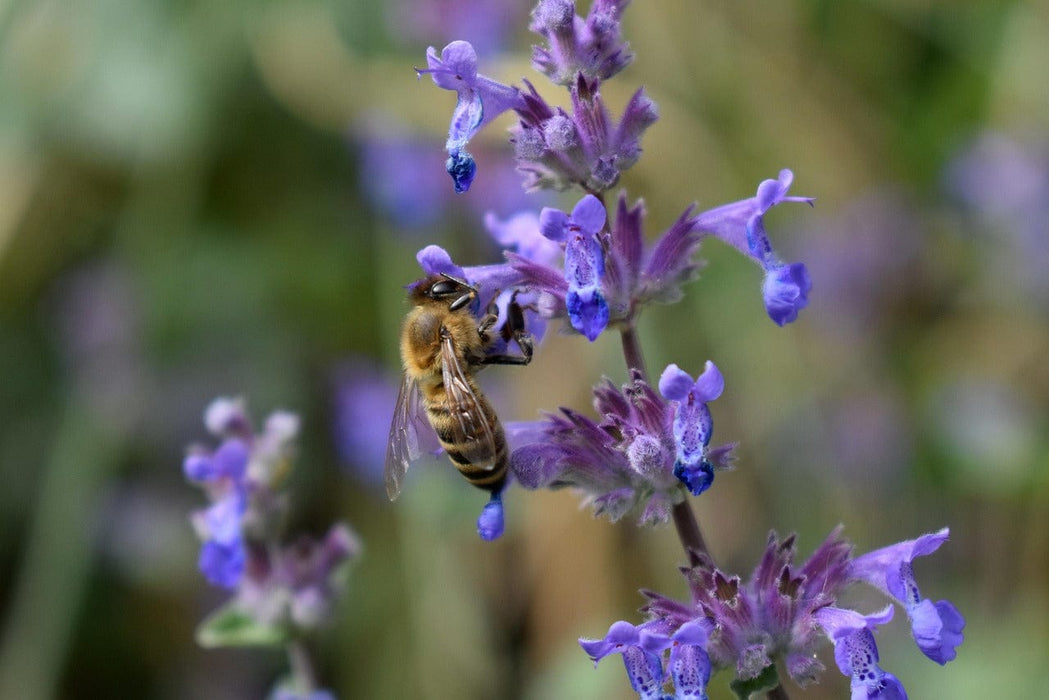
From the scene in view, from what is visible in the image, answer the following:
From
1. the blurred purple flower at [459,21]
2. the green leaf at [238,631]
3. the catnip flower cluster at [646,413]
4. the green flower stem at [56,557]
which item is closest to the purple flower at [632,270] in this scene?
the catnip flower cluster at [646,413]

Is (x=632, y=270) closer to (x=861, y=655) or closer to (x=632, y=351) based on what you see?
(x=632, y=351)

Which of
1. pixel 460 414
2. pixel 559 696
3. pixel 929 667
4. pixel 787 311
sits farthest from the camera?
pixel 929 667

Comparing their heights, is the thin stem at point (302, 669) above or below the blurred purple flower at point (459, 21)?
below

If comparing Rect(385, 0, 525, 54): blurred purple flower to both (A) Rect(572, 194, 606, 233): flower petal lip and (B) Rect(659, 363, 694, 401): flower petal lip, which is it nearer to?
(A) Rect(572, 194, 606, 233): flower petal lip

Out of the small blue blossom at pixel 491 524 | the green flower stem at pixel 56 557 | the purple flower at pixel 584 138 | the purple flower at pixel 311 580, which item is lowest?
the small blue blossom at pixel 491 524

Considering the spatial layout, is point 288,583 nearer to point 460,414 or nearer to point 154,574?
point 460,414

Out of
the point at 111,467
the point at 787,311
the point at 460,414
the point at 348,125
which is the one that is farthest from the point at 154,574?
the point at 787,311

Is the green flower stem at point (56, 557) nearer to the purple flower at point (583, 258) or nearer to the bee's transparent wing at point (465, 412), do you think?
the bee's transparent wing at point (465, 412)
